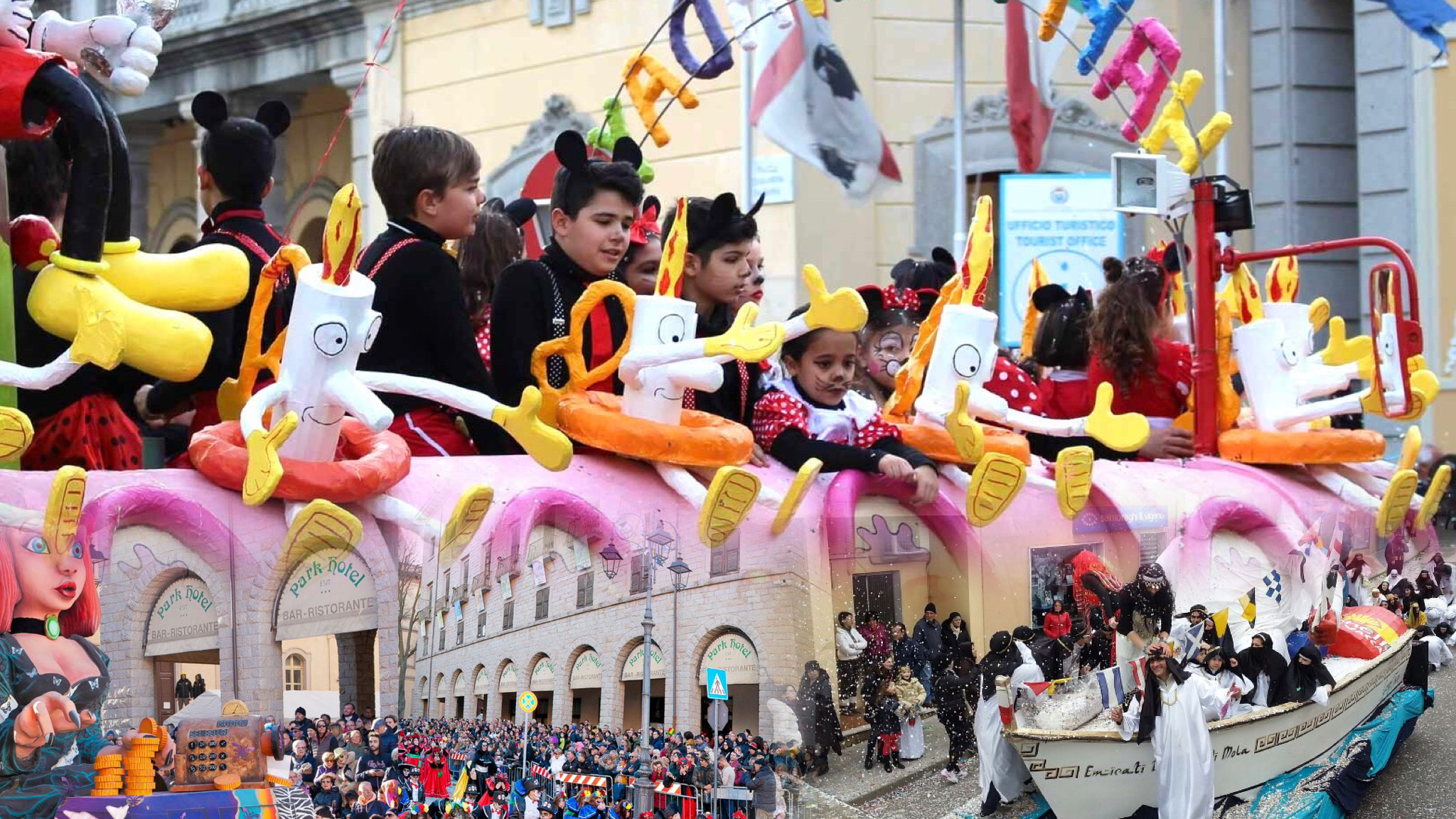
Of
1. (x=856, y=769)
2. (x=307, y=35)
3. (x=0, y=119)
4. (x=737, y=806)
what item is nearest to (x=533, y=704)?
(x=737, y=806)

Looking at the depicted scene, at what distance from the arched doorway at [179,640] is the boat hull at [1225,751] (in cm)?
135

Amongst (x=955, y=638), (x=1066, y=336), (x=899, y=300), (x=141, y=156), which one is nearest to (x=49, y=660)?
(x=955, y=638)

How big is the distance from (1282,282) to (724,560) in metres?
2.84

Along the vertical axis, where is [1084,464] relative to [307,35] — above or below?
below

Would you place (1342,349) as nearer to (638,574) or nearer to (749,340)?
(749,340)

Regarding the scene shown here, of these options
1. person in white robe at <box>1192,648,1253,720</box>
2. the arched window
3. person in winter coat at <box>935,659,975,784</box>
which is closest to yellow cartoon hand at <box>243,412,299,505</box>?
the arched window

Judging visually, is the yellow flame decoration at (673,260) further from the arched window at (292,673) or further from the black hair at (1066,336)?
the black hair at (1066,336)

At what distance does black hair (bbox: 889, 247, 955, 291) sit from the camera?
551 cm

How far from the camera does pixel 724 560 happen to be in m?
2.81

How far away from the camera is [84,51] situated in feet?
9.95

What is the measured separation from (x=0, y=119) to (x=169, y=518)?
0.64 meters

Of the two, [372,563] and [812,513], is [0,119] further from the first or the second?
[812,513]

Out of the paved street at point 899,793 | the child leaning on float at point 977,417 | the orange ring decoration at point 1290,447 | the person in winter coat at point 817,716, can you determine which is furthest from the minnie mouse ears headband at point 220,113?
the orange ring decoration at point 1290,447

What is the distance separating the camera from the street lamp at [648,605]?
2.68 meters
